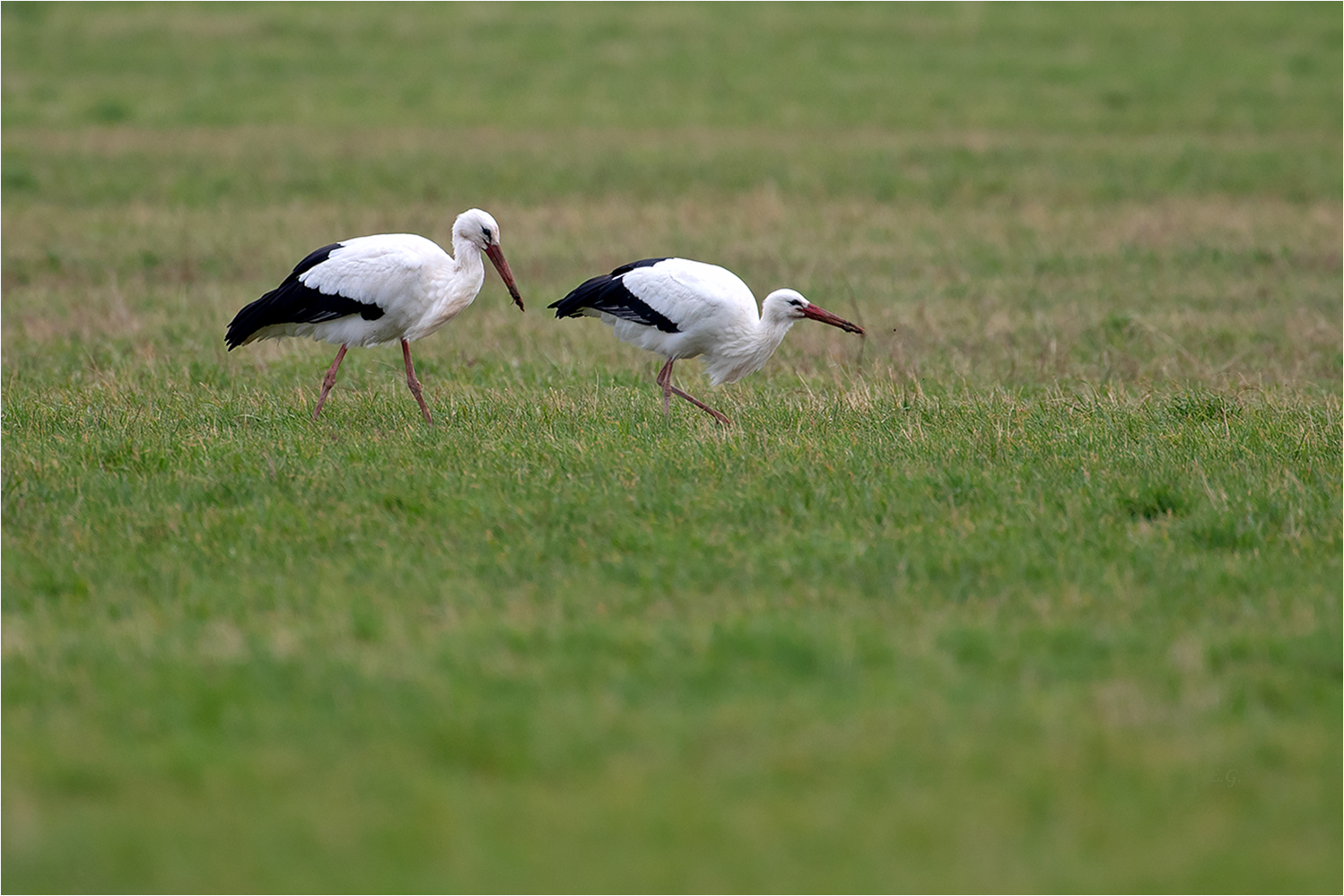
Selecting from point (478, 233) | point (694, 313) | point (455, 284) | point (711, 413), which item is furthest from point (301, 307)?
point (711, 413)

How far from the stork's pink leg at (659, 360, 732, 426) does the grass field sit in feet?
0.78

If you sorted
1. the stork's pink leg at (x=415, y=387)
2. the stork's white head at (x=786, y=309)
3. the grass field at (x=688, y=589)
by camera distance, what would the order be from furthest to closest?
the stork's white head at (x=786, y=309)
the stork's pink leg at (x=415, y=387)
the grass field at (x=688, y=589)

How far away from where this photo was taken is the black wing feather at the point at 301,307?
905 cm

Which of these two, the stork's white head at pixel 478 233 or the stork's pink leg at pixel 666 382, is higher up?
the stork's white head at pixel 478 233

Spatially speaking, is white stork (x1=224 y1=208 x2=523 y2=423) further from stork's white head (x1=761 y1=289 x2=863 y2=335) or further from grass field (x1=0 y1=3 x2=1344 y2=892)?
stork's white head (x1=761 y1=289 x2=863 y2=335)

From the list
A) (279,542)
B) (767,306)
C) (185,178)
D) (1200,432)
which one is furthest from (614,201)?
(279,542)

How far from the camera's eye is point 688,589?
578 centimetres

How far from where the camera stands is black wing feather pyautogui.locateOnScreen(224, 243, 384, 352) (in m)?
9.05

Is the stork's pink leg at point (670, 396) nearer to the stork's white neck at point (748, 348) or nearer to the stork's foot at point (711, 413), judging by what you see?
the stork's foot at point (711, 413)

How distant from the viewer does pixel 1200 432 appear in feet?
25.9

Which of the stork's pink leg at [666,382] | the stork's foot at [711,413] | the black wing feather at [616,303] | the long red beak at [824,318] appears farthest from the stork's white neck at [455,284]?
the long red beak at [824,318]

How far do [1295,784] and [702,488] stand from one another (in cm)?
317

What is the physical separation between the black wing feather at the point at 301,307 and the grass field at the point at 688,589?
20.2 inches

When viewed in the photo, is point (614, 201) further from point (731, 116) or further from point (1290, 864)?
point (1290, 864)
